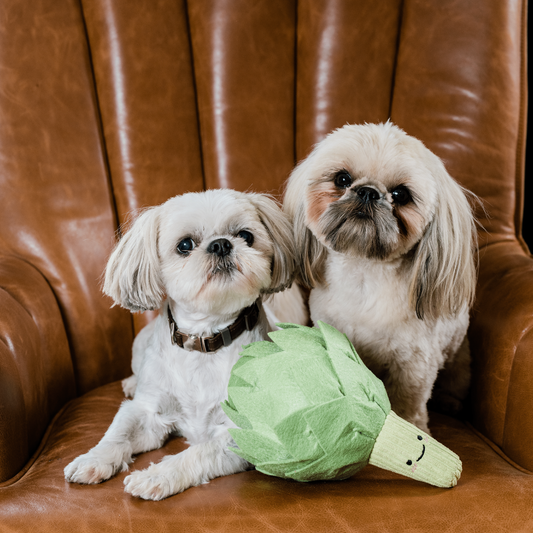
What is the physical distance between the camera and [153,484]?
1.07 metres

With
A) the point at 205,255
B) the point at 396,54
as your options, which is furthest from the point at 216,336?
the point at 396,54

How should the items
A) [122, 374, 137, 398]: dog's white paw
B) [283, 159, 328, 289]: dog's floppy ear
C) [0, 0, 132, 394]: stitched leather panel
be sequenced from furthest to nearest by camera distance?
[0, 0, 132, 394]: stitched leather panel → [122, 374, 137, 398]: dog's white paw → [283, 159, 328, 289]: dog's floppy ear

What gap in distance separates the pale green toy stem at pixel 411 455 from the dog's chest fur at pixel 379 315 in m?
0.33

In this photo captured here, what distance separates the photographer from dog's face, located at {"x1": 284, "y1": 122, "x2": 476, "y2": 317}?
1.21 m

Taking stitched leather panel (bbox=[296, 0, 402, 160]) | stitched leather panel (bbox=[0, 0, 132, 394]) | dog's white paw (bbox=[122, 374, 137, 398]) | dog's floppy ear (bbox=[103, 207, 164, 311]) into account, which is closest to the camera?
dog's floppy ear (bbox=[103, 207, 164, 311])

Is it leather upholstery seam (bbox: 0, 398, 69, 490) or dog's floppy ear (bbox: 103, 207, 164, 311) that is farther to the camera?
dog's floppy ear (bbox: 103, 207, 164, 311)

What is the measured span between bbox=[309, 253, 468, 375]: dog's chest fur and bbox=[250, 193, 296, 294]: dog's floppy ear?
0.43ft

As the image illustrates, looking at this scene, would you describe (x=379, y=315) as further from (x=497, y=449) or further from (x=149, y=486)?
(x=149, y=486)

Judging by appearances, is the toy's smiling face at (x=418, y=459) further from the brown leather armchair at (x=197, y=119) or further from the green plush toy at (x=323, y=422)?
the brown leather armchair at (x=197, y=119)

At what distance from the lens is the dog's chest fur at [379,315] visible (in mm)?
1329

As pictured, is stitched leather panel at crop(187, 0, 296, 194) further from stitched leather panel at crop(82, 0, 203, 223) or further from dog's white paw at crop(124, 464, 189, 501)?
dog's white paw at crop(124, 464, 189, 501)

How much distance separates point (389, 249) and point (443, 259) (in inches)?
6.6

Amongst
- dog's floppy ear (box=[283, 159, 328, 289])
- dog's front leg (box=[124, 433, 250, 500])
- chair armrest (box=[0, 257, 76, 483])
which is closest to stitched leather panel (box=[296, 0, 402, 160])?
dog's floppy ear (box=[283, 159, 328, 289])

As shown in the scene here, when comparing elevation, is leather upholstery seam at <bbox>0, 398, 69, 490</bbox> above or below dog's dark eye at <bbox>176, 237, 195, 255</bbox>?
below
